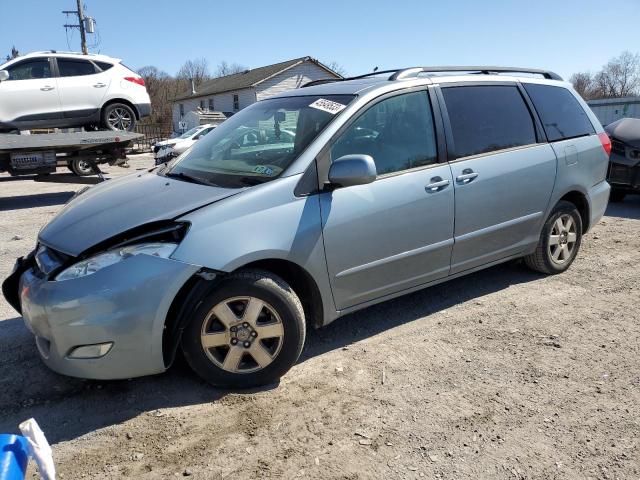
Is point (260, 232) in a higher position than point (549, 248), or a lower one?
higher

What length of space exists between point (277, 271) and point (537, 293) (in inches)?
99.7

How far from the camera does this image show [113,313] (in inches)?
104

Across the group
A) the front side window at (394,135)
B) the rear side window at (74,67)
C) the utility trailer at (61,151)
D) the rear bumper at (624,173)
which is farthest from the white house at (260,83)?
the front side window at (394,135)

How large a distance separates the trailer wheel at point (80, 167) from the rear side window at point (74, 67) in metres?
2.96

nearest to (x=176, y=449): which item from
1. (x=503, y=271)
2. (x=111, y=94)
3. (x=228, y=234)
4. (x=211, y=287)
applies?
(x=211, y=287)

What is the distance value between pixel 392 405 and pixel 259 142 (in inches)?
79.7

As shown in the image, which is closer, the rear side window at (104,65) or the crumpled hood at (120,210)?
the crumpled hood at (120,210)

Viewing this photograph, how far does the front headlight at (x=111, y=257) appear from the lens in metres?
2.70

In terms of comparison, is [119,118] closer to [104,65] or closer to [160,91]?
[104,65]

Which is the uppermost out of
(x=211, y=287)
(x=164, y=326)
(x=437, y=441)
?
(x=211, y=287)

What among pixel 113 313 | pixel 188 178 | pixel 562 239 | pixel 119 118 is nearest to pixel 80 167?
pixel 119 118

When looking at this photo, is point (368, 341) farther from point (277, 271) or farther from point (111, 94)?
point (111, 94)

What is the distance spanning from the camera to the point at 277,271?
10.6 ft

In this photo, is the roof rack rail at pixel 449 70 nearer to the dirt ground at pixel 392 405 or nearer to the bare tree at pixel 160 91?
the dirt ground at pixel 392 405
